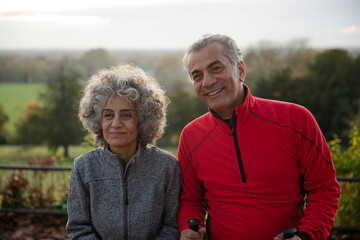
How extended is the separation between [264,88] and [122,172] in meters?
27.2

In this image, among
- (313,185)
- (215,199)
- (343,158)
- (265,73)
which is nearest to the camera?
(313,185)

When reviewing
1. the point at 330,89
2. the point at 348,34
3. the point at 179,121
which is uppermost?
the point at 348,34

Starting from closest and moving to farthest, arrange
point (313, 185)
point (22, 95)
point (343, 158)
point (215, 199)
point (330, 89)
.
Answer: point (313, 185) → point (215, 199) → point (343, 158) → point (330, 89) → point (22, 95)

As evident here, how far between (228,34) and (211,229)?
1.58 m

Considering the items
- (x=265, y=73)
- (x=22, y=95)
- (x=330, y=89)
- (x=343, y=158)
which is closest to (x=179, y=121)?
(x=265, y=73)

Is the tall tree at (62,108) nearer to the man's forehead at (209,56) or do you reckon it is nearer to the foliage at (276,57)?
the foliage at (276,57)

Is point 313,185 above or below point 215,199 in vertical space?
above

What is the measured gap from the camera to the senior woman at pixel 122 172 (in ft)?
7.41

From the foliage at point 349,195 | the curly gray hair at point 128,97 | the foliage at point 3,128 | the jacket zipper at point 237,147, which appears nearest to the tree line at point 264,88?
the foliage at point 3,128

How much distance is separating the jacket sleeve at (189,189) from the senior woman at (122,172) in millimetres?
76

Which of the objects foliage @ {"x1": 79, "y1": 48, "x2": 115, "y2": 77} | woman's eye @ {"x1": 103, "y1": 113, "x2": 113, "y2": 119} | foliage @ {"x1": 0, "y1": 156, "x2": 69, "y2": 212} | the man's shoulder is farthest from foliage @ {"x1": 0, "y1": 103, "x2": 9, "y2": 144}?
the man's shoulder

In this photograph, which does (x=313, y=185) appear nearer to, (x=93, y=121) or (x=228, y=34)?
(x=228, y=34)

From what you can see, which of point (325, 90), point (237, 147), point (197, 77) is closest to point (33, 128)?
point (325, 90)

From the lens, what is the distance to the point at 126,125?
7.54 ft
